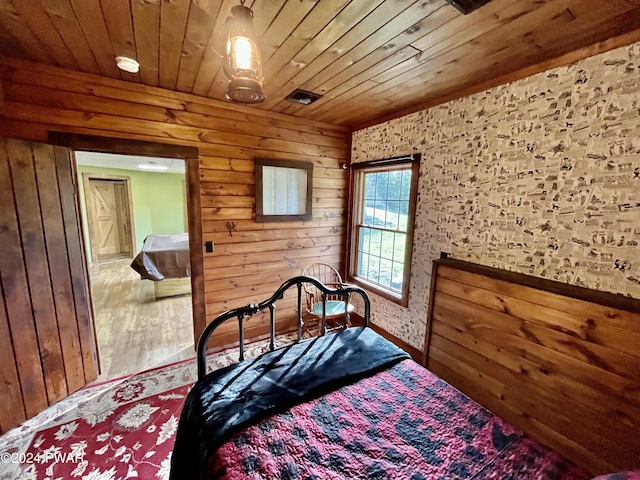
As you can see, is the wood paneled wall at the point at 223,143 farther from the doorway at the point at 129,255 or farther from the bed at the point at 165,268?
the bed at the point at 165,268

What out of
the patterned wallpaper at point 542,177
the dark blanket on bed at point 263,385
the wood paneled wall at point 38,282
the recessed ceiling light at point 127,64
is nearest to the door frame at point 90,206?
the wood paneled wall at point 38,282

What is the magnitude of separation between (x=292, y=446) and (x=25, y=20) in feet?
8.15

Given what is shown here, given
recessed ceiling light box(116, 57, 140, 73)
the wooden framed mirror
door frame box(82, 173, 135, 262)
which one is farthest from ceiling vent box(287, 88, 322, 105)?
door frame box(82, 173, 135, 262)

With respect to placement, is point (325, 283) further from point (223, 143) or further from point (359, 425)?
→ point (359, 425)

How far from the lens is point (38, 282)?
1.94m

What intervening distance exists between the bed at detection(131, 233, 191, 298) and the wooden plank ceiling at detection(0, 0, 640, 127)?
8.93ft

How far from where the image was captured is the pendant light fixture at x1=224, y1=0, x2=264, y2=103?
1.12m

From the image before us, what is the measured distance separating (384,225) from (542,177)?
5.07 ft

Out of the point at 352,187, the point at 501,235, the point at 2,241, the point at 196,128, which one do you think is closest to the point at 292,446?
the point at 501,235

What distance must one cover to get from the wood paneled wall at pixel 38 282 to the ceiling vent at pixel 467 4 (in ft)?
8.82

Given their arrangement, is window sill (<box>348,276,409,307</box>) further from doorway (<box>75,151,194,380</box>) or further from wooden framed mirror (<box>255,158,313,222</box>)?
doorway (<box>75,151,194,380</box>)

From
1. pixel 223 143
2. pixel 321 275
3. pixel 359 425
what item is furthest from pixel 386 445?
pixel 223 143

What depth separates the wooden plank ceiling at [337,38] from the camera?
4.27ft

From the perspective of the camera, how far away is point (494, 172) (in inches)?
80.5
